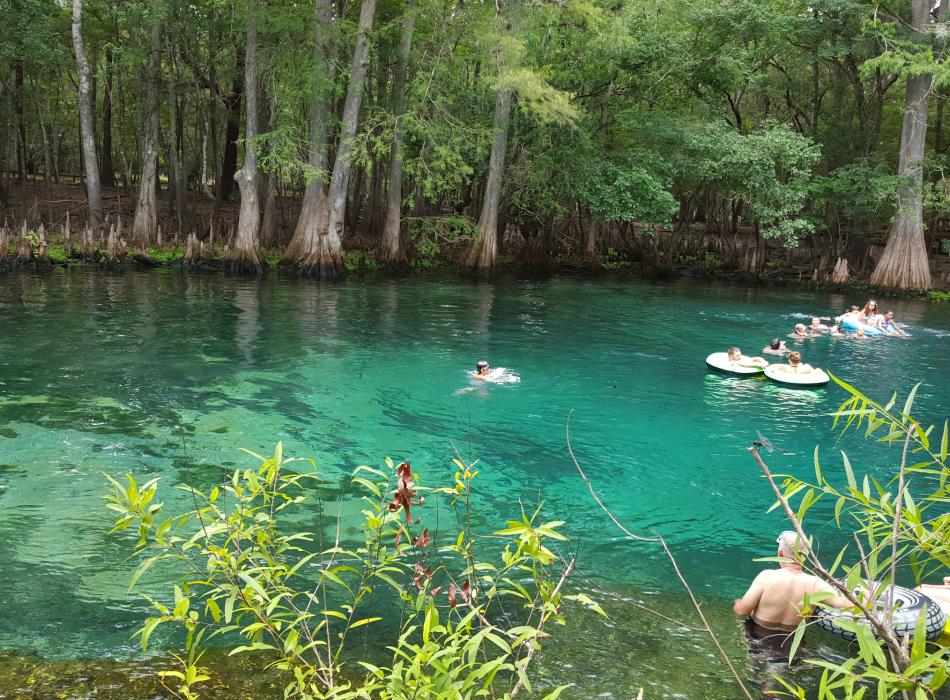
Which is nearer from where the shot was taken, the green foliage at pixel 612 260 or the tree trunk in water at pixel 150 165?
the tree trunk in water at pixel 150 165

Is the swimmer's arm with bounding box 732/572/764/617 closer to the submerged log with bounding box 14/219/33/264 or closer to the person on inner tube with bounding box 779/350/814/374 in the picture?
the person on inner tube with bounding box 779/350/814/374

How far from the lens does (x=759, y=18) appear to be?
89.2ft

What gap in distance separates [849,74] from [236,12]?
2331 centimetres

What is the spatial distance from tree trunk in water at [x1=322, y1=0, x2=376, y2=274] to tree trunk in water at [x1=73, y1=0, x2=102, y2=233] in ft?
25.7

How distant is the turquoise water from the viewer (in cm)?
654

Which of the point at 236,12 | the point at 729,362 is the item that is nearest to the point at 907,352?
the point at 729,362

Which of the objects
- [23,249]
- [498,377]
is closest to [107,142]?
[23,249]

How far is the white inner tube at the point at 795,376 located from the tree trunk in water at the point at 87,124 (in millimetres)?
21800

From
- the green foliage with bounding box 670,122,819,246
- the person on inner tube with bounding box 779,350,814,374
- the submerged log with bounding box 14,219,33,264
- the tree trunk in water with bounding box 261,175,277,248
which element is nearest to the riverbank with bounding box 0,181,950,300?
the submerged log with bounding box 14,219,33,264

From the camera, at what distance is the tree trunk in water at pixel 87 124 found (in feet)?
83.4

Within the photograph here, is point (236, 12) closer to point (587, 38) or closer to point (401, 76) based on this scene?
point (401, 76)

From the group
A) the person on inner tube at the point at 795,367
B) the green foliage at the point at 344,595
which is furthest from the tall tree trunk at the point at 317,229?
the green foliage at the point at 344,595

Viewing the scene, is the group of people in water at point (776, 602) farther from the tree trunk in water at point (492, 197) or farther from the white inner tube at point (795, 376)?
the tree trunk in water at point (492, 197)

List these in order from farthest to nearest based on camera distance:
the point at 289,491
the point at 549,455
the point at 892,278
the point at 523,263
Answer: the point at 523,263 < the point at 892,278 < the point at 549,455 < the point at 289,491
